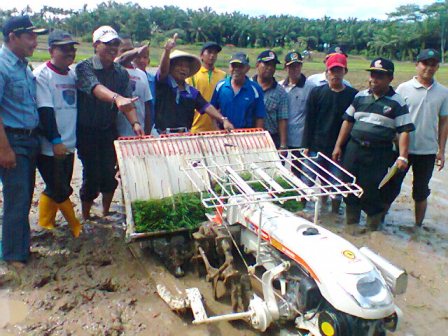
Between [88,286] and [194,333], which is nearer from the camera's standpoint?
[194,333]

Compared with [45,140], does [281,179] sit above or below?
below


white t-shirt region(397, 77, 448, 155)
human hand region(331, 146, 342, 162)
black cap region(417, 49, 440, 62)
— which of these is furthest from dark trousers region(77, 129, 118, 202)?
black cap region(417, 49, 440, 62)

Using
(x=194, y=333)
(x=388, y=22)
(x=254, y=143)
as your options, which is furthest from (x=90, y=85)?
(x=388, y=22)

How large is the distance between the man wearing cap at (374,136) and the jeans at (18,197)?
3.58 m

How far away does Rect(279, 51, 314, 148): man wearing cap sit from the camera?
6.42 meters

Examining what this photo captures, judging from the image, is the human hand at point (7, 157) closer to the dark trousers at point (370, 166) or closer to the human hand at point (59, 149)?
the human hand at point (59, 149)

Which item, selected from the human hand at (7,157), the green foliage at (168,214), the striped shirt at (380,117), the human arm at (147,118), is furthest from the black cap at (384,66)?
the human hand at (7,157)

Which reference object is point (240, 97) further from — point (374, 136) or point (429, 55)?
point (429, 55)

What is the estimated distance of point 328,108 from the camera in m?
6.07

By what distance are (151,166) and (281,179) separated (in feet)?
4.46

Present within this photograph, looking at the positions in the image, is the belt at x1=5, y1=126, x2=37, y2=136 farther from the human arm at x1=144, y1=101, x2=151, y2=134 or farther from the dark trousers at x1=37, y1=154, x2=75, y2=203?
the human arm at x1=144, y1=101, x2=151, y2=134

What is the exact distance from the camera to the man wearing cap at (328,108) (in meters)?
5.87

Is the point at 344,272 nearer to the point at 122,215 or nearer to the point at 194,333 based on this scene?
the point at 194,333

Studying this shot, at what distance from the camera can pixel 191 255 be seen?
4.49 m
